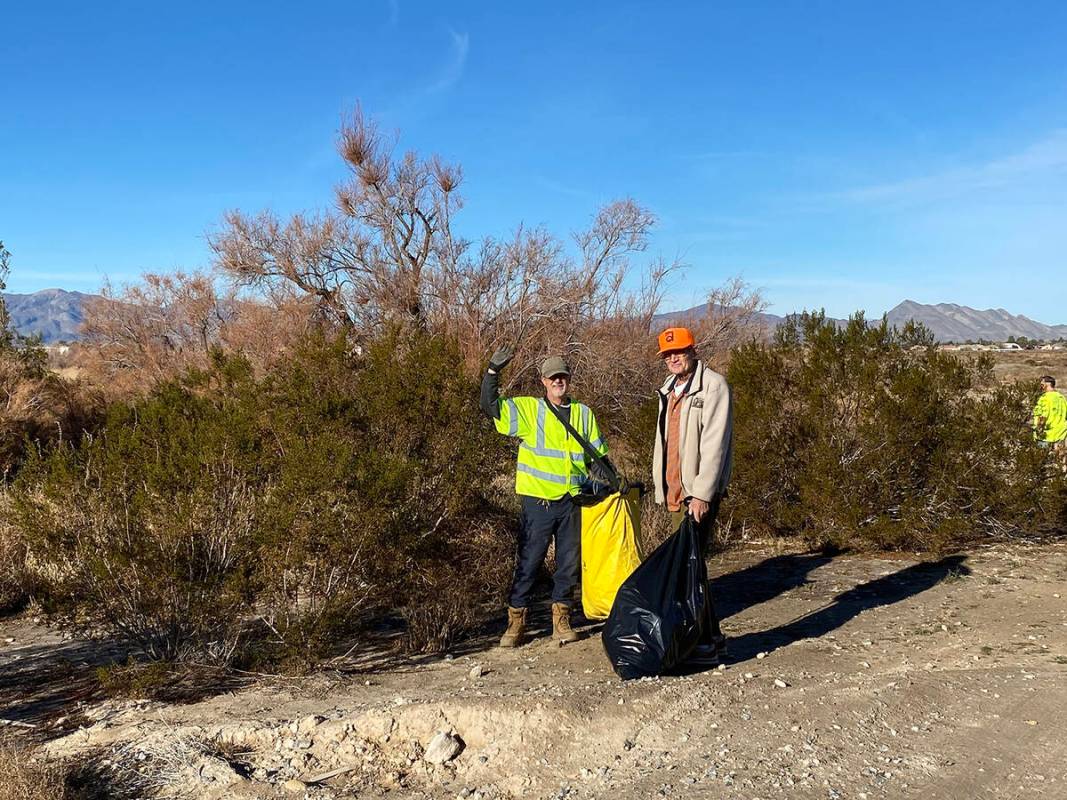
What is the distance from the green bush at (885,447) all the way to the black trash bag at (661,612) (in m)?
3.71

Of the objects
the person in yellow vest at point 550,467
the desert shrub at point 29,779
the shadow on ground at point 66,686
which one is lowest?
the shadow on ground at point 66,686

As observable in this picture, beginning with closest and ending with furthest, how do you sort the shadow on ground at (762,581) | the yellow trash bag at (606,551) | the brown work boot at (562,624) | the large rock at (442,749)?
the large rock at (442,749), the yellow trash bag at (606,551), the brown work boot at (562,624), the shadow on ground at (762,581)

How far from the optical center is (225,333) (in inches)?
803

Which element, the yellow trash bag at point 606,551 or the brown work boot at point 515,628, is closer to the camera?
the yellow trash bag at point 606,551

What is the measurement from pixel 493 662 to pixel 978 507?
4975 millimetres

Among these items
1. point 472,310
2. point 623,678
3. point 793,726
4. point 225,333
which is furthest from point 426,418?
point 225,333

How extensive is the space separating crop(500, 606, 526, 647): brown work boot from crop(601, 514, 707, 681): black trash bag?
1.06 m

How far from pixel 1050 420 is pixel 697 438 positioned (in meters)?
6.89

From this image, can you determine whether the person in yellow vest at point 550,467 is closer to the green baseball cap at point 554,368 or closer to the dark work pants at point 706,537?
the green baseball cap at point 554,368

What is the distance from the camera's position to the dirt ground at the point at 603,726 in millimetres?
3615

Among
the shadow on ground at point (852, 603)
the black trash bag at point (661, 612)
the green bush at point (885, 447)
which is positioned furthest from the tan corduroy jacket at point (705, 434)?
the green bush at point (885, 447)

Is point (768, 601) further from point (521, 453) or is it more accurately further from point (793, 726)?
point (793, 726)

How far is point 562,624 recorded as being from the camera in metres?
5.88

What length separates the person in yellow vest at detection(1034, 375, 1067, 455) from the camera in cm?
834
